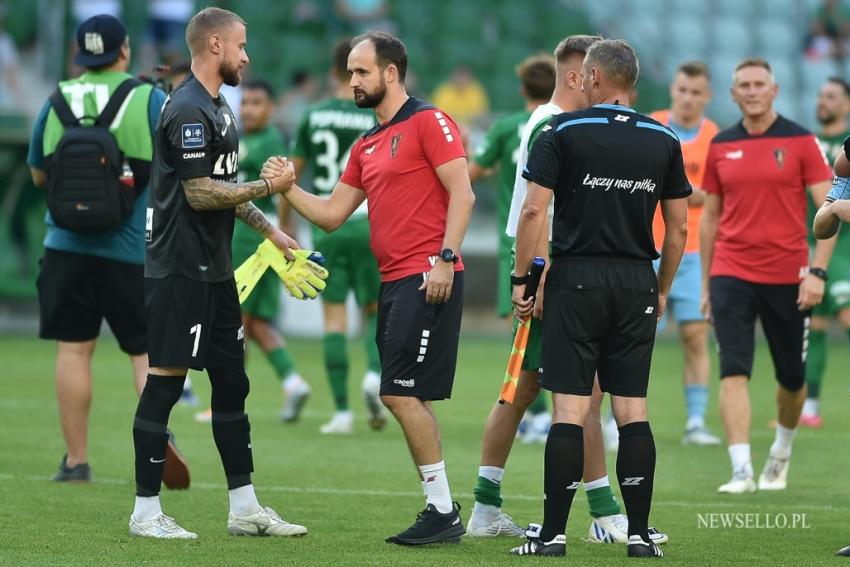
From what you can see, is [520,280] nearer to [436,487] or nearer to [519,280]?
[519,280]

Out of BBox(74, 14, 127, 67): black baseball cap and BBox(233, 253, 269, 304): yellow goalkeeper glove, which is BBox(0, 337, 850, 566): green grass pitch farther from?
BBox(74, 14, 127, 67): black baseball cap

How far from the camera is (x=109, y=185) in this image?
7.79 metres

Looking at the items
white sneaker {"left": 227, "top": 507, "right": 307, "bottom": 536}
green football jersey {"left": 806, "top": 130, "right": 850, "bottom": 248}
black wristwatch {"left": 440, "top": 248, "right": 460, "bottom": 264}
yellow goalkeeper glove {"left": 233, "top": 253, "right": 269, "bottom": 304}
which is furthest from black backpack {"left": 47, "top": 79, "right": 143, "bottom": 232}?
green football jersey {"left": 806, "top": 130, "right": 850, "bottom": 248}

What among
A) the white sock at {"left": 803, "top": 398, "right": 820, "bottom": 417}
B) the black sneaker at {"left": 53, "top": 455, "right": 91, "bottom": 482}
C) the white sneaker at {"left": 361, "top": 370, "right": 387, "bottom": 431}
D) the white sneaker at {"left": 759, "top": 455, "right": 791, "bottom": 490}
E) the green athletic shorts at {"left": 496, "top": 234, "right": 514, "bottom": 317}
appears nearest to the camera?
the black sneaker at {"left": 53, "top": 455, "right": 91, "bottom": 482}

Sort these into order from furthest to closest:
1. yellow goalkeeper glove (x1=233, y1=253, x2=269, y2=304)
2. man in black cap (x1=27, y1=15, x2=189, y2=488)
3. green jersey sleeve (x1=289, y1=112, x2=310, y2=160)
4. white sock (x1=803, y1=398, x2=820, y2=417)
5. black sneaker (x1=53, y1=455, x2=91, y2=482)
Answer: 1. white sock (x1=803, y1=398, x2=820, y2=417)
2. green jersey sleeve (x1=289, y1=112, x2=310, y2=160)
3. black sneaker (x1=53, y1=455, x2=91, y2=482)
4. man in black cap (x1=27, y1=15, x2=189, y2=488)
5. yellow goalkeeper glove (x1=233, y1=253, x2=269, y2=304)

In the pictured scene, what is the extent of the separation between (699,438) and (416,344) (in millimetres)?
4605

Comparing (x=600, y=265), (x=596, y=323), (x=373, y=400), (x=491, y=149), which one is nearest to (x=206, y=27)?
(x=600, y=265)

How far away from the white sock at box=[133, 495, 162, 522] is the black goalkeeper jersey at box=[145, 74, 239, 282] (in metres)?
0.99

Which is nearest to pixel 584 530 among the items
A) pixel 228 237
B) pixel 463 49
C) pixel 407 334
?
pixel 407 334

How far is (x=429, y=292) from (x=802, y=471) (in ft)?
12.6

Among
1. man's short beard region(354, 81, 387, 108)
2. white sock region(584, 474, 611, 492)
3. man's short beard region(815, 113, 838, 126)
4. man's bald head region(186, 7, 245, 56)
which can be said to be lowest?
white sock region(584, 474, 611, 492)

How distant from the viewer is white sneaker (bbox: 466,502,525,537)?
22.0 ft

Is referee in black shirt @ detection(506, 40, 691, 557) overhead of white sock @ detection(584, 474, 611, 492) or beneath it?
overhead

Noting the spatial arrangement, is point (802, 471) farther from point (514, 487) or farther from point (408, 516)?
point (408, 516)
